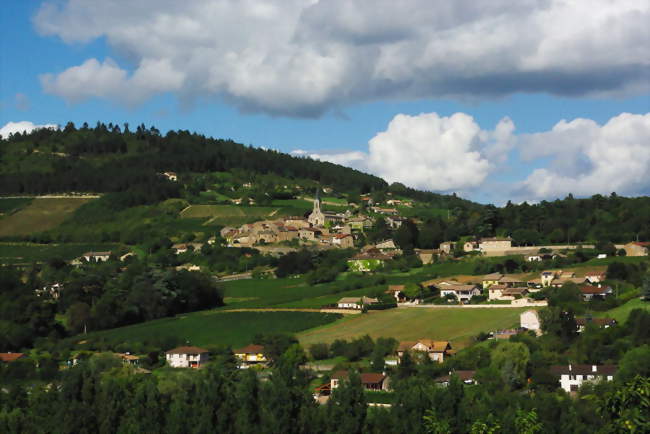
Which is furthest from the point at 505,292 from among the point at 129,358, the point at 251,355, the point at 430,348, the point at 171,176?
the point at 171,176

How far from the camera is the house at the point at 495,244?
9619 centimetres

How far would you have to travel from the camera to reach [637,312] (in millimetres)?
56594

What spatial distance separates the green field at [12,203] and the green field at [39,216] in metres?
0.87

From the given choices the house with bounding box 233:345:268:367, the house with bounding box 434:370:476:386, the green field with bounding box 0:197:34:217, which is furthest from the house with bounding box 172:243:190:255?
the house with bounding box 434:370:476:386

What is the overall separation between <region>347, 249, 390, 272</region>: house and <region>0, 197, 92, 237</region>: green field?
48.0 metres

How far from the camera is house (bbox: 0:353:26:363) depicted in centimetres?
6172

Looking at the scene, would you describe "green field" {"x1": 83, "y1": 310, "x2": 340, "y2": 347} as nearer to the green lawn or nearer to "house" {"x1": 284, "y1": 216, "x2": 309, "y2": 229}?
the green lawn

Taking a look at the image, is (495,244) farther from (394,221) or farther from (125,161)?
(125,161)

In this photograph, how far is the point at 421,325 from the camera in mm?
67000

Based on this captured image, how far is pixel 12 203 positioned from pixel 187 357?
276 feet

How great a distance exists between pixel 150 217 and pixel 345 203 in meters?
37.2

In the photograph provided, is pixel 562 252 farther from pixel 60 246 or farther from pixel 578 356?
pixel 60 246

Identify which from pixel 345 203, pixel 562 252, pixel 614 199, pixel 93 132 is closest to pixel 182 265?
pixel 562 252

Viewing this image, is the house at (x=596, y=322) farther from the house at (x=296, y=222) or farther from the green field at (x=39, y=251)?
the house at (x=296, y=222)
